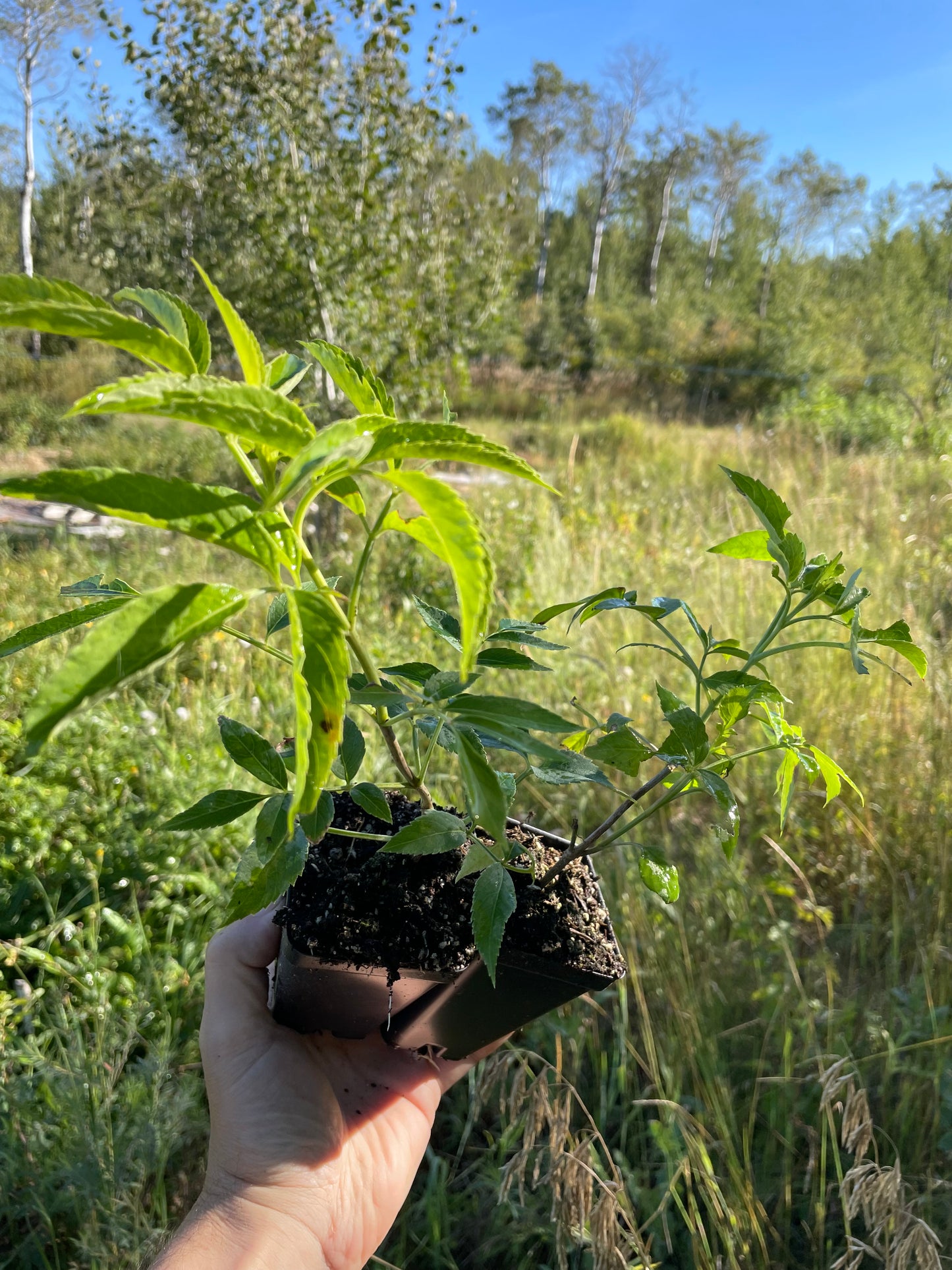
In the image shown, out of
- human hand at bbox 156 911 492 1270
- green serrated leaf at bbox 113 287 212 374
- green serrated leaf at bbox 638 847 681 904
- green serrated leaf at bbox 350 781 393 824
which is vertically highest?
green serrated leaf at bbox 113 287 212 374

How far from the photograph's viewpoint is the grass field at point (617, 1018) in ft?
4.46

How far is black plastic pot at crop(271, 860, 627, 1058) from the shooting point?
Result: 2.65 feet

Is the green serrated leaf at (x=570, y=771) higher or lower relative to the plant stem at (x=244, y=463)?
lower

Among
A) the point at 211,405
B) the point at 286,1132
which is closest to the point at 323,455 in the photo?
the point at 211,405

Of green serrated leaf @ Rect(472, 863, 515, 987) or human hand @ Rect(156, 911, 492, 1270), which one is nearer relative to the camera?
green serrated leaf @ Rect(472, 863, 515, 987)

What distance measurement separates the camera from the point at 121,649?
365 millimetres

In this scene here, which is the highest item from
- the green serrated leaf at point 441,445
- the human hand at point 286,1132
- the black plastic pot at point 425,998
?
the green serrated leaf at point 441,445

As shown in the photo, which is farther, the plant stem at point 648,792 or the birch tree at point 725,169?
the birch tree at point 725,169

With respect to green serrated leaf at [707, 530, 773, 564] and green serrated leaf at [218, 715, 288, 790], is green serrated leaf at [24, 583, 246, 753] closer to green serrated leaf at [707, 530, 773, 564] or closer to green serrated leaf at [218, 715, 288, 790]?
green serrated leaf at [218, 715, 288, 790]

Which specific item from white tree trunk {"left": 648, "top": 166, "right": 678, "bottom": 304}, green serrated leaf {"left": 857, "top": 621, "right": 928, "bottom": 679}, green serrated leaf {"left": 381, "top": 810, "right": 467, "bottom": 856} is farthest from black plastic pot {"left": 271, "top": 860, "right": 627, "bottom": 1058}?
white tree trunk {"left": 648, "top": 166, "right": 678, "bottom": 304}

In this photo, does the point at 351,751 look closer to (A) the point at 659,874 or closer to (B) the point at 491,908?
(B) the point at 491,908

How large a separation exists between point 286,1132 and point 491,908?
55cm

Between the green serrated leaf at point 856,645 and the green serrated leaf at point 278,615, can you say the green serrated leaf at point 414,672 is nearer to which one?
the green serrated leaf at point 278,615

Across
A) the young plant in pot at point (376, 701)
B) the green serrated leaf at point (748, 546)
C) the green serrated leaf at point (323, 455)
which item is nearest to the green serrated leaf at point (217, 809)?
the young plant in pot at point (376, 701)
